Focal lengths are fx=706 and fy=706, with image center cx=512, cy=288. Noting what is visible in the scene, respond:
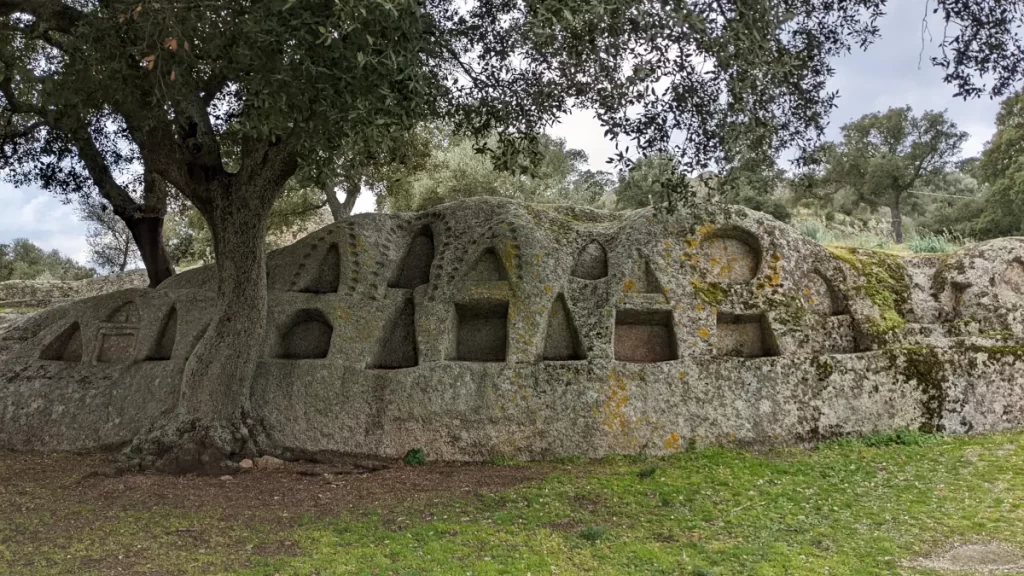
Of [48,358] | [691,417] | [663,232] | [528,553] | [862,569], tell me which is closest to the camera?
[862,569]

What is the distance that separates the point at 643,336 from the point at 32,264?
172 feet

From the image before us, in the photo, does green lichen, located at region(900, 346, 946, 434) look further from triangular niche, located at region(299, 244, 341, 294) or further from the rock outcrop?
triangular niche, located at region(299, 244, 341, 294)

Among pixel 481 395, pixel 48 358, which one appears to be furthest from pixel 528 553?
pixel 48 358

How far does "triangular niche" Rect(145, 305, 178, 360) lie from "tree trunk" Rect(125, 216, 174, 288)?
3127mm

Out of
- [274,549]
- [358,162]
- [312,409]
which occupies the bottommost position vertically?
[274,549]

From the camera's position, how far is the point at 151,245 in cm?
1578

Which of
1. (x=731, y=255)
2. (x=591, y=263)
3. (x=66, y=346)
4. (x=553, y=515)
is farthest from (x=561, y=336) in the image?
(x=66, y=346)

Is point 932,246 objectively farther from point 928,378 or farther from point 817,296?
point 928,378

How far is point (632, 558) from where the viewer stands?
648 cm

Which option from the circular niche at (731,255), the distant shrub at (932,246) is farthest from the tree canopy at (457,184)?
the circular niche at (731,255)

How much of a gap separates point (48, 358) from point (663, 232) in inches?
452

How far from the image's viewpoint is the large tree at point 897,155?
3950 centimetres

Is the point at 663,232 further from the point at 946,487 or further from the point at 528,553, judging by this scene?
the point at 528,553

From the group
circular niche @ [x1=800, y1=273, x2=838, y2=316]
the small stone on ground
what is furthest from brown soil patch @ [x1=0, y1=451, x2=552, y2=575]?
circular niche @ [x1=800, y1=273, x2=838, y2=316]
